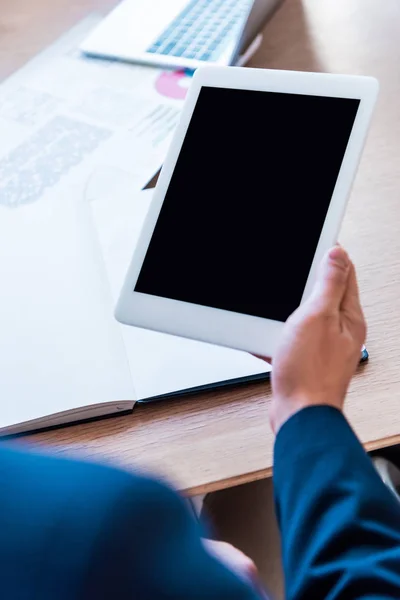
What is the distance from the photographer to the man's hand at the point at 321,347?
1.54 feet

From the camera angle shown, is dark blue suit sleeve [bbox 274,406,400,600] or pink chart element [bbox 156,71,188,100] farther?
pink chart element [bbox 156,71,188,100]

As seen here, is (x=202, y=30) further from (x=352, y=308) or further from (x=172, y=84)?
(x=352, y=308)

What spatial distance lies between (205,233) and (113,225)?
169 mm

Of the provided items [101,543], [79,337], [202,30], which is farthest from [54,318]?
[202,30]

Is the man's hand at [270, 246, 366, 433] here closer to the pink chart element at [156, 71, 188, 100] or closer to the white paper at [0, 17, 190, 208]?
the white paper at [0, 17, 190, 208]

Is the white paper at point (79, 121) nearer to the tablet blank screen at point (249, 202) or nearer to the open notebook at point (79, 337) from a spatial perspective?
the open notebook at point (79, 337)

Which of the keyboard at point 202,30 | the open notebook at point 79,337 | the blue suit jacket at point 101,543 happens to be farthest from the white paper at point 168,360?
the keyboard at point 202,30

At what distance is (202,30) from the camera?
0.95 metres

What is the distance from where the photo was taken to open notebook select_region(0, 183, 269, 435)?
0.55 metres

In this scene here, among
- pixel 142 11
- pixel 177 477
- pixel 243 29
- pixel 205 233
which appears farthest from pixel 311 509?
pixel 142 11

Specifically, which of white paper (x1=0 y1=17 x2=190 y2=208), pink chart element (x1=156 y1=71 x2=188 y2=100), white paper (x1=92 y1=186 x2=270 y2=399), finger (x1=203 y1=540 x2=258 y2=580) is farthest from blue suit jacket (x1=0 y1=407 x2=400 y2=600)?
pink chart element (x1=156 y1=71 x2=188 y2=100)

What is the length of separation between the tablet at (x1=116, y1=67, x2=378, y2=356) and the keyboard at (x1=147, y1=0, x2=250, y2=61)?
339 mm

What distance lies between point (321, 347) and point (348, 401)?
0.08 metres

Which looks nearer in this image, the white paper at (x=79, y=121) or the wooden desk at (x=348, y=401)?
the wooden desk at (x=348, y=401)
